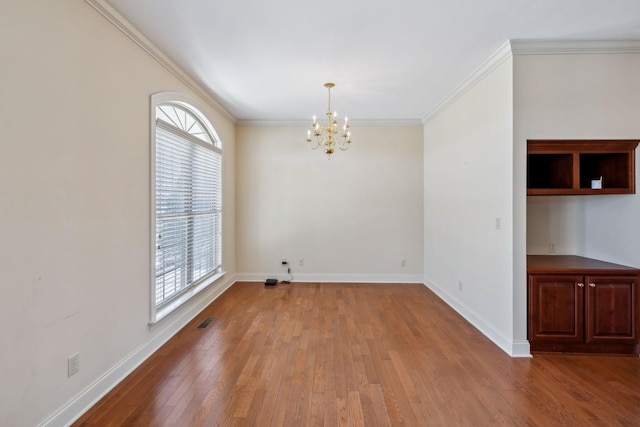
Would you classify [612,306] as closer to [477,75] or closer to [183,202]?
[477,75]

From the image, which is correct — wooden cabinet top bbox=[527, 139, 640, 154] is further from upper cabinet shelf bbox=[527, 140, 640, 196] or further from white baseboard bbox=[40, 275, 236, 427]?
white baseboard bbox=[40, 275, 236, 427]

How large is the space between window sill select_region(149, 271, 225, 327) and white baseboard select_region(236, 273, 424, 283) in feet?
3.13

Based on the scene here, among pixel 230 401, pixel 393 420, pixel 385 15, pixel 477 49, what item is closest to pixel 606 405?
pixel 393 420

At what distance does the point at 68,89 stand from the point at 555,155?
13.9ft

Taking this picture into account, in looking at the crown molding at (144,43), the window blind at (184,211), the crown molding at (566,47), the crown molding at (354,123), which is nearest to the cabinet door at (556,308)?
the crown molding at (566,47)

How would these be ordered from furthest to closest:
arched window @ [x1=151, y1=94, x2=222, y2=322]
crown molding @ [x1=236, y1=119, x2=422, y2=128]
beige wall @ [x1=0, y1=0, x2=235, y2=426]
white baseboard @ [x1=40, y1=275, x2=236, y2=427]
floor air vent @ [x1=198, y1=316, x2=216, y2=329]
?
crown molding @ [x1=236, y1=119, x2=422, y2=128] → floor air vent @ [x1=198, y1=316, x2=216, y2=329] → arched window @ [x1=151, y1=94, x2=222, y2=322] → white baseboard @ [x1=40, y1=275, x2=236, y2=427] → beige wall @ [x1=0, y1=0, x2=235, y2=426]

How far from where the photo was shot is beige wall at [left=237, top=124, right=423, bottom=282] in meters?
5.30

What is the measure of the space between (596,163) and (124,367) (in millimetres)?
4913

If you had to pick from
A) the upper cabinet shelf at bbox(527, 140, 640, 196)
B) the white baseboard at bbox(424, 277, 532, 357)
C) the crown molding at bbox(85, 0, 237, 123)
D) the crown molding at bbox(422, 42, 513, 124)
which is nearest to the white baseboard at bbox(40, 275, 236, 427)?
the crown molding at bbox(85, 0, 237, 123)

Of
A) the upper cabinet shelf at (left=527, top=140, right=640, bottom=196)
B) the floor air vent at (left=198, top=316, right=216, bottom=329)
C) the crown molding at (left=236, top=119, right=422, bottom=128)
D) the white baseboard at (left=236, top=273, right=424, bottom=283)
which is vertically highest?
the crown molding at (left=236, top=119, right=422, bottom=128)

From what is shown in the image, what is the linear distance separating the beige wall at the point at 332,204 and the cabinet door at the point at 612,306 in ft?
8.79

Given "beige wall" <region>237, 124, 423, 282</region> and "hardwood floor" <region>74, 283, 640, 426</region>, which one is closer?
"hardwood floor" <region>74, 283, 640, 426</region>

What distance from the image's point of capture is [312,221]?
5.34m

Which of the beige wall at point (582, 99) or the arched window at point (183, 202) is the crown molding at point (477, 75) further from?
the arched window at point (183, 202)
